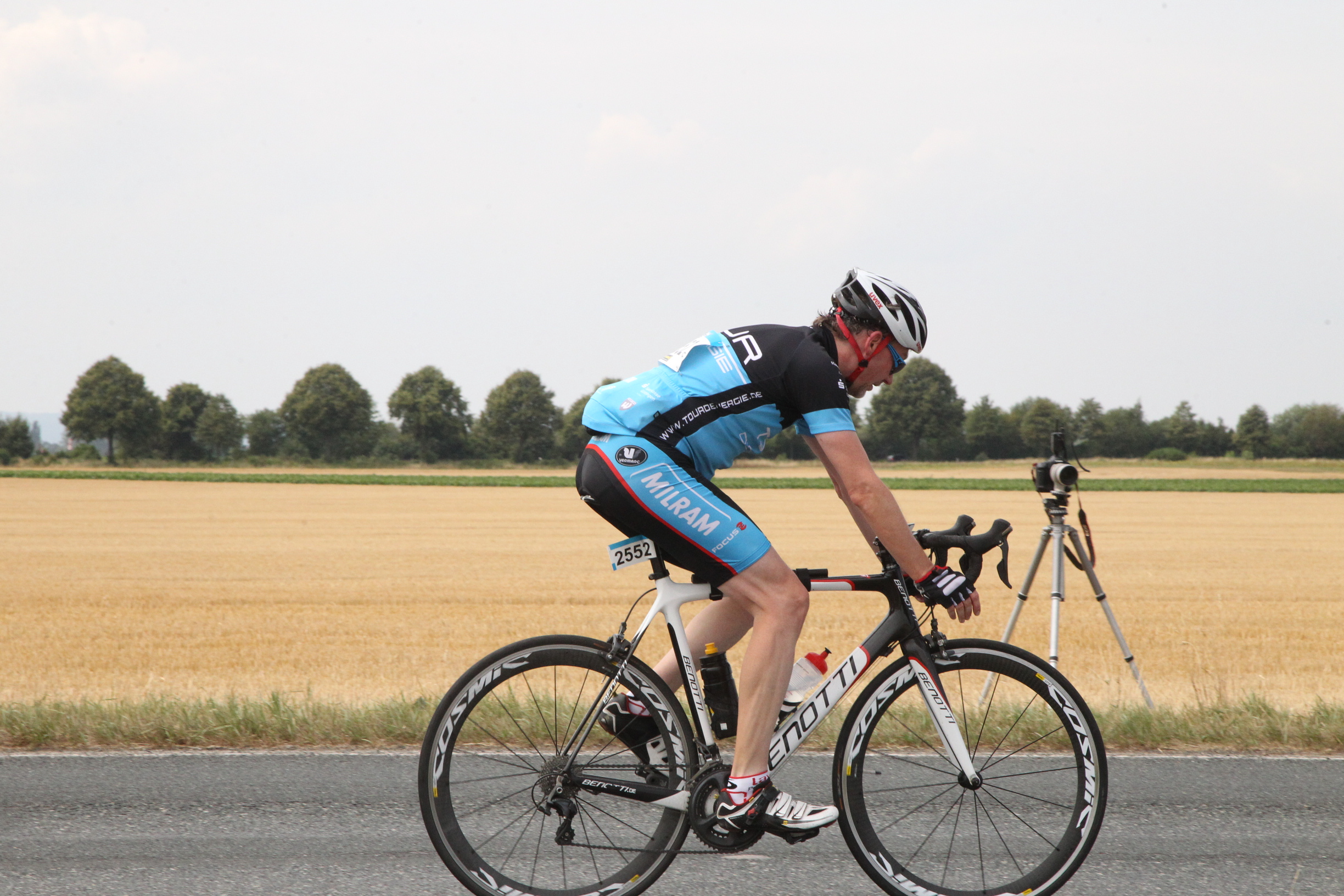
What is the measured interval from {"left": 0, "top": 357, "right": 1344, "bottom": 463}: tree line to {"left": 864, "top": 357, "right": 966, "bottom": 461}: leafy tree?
112 millimetres

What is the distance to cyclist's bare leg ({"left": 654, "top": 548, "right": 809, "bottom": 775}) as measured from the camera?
332 centimetres

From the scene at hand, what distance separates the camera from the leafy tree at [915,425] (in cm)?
9862

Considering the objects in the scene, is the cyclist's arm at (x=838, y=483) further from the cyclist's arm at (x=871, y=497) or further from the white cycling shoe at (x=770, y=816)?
the white cycling shoe at (x=770, y=816)

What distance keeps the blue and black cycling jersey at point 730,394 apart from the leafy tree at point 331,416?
117 meters

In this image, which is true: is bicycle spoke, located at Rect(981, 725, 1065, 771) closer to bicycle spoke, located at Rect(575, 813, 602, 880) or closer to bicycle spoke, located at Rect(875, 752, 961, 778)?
bicycle spoke, located at Rect(875, 752, 961, 778)

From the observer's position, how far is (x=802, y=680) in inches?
138

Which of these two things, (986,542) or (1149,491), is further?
(1149,491)

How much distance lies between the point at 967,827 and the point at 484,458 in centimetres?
10906

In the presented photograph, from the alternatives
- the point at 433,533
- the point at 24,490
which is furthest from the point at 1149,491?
the point at 24,490

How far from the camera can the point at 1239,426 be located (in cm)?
10650

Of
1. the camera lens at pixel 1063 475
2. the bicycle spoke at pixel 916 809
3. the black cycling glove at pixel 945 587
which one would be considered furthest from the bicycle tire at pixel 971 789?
the camera lens at pixel 1063 475

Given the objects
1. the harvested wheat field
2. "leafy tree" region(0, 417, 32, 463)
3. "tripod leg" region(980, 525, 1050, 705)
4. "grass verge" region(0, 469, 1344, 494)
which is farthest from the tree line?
"tripod leg" region(980, 525, 1050, 705)

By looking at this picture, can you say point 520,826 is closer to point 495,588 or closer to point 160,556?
point 495,588

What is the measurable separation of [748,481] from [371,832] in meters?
61.8
